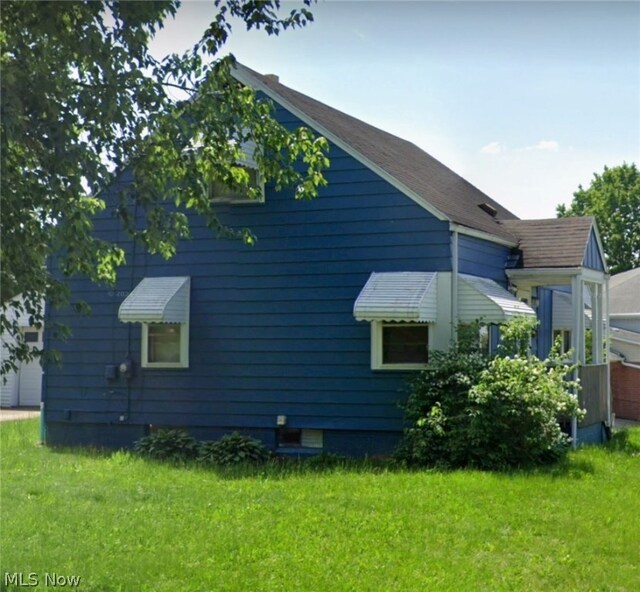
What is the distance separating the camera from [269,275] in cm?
1439

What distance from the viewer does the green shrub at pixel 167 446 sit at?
1383 cm

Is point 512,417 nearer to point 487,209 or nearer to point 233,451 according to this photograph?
point 233,451

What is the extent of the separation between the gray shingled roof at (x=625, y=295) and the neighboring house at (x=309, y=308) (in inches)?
480

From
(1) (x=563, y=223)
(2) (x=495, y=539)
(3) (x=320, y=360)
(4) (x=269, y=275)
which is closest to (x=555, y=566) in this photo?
(2) (x=495, y=539)

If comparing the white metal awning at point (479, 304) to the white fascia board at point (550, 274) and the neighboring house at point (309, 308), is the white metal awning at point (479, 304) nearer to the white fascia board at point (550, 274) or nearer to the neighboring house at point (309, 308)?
the neighboring house at point (309, 308)

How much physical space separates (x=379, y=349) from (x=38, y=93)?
297 inches

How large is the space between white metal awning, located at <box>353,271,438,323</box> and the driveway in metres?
10.5

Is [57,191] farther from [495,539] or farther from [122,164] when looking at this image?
[495,539]

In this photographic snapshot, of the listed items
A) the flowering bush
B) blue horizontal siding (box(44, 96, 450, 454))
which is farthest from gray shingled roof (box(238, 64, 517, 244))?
the flowering bush

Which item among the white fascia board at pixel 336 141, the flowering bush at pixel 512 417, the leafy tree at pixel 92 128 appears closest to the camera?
the leafy tree at pixel 92 128

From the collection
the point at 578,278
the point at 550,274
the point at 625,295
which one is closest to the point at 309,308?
the point at 550,274

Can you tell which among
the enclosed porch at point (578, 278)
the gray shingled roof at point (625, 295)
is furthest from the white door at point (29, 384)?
the gray shingled roof at point (625, 295)

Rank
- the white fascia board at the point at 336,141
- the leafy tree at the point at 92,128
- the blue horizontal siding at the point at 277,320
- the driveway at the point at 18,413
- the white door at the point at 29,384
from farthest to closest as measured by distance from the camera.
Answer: the white door at the point at 29,384 < the driveway at the point at 18,413 < the blue horizontal siding at the point at 277,320 < the white fascia board at the point at 336,141 < the leafy tree at the point at 92,128

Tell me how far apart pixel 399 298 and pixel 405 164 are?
422cm
